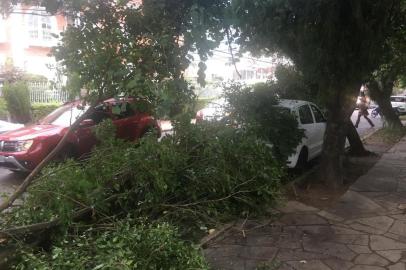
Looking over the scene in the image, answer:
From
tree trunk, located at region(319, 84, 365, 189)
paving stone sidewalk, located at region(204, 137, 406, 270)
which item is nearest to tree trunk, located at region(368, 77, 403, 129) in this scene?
tree trunk, located at region(319, 84, 365, 189)

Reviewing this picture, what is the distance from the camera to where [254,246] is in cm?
549

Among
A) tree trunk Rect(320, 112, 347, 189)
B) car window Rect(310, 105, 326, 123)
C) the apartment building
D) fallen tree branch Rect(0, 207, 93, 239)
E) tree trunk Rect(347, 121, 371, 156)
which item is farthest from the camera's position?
the apartment building

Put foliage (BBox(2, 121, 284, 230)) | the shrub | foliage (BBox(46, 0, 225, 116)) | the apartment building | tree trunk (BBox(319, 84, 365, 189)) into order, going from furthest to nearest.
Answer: the apartment building → tree trunk (BBox(319, 84, 365, 189)) → foliage (BBox(2, 121, 284, 230)) → foliage (BBox(46, 0, 225, 116)) → the shrub

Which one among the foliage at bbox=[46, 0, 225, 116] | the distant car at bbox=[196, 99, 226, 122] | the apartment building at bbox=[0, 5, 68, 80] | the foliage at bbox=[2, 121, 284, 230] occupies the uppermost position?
the apartment building at bbox=[0, 5, 68, 80]

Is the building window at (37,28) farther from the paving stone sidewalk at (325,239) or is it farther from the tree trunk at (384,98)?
the paving stone sidewalk at (325,239)

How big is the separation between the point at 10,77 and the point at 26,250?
18.9m

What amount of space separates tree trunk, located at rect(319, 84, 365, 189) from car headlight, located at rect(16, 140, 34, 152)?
18.2 feet

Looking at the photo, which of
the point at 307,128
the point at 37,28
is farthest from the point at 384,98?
the point at 37,28

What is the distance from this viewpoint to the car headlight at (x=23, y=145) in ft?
28.4

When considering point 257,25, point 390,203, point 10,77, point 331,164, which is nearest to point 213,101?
point 257,25

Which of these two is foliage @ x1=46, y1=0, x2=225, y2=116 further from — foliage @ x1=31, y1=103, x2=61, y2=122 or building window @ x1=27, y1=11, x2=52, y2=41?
building window @ x1=27, y1=11, x2=52, y2=41

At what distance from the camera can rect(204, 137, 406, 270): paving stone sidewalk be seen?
4949 millimetres

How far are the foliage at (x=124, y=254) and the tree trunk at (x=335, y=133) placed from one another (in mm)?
Answer: 4802

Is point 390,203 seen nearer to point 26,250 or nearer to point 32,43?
point 26,250
